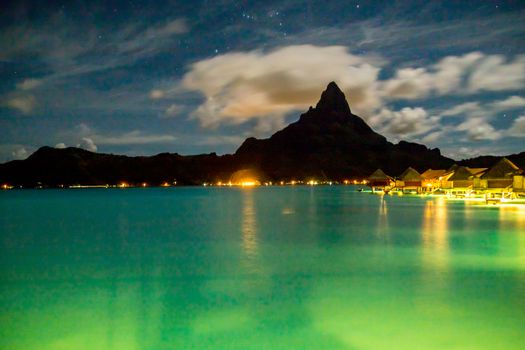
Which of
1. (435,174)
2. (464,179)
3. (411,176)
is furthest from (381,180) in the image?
(464,179)

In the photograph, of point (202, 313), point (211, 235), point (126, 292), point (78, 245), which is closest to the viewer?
point (202, 313)

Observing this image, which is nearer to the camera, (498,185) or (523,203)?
(523,203)

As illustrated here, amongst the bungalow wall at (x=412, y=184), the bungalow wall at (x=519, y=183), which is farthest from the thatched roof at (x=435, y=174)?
the bungalow wall at (x=519, y=183)

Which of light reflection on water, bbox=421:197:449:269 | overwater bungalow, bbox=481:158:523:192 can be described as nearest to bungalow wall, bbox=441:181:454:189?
overwater bungalow, bbox=481:158:523:192

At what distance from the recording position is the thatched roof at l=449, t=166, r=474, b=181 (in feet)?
269

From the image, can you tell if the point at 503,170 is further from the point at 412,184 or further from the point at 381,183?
the point at 381,183

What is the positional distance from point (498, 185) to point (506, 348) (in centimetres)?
6622

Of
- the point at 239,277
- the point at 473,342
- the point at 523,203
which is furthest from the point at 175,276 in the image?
the point at 523,203

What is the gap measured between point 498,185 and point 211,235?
2103 inches

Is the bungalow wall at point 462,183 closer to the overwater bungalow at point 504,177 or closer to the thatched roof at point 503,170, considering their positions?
the overwater bungalow at point 504,177

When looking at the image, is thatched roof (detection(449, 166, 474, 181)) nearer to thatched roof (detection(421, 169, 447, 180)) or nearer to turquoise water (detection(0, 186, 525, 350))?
thatched roof (detection(421, 169, 447, 180))

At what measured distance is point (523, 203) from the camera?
52906 mm

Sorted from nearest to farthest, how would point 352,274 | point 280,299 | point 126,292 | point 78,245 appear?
1. point 280,299
2. point 126,292
3. point 352,274
4. point 78,245

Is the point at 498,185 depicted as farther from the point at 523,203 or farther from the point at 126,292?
the point at 126,292
